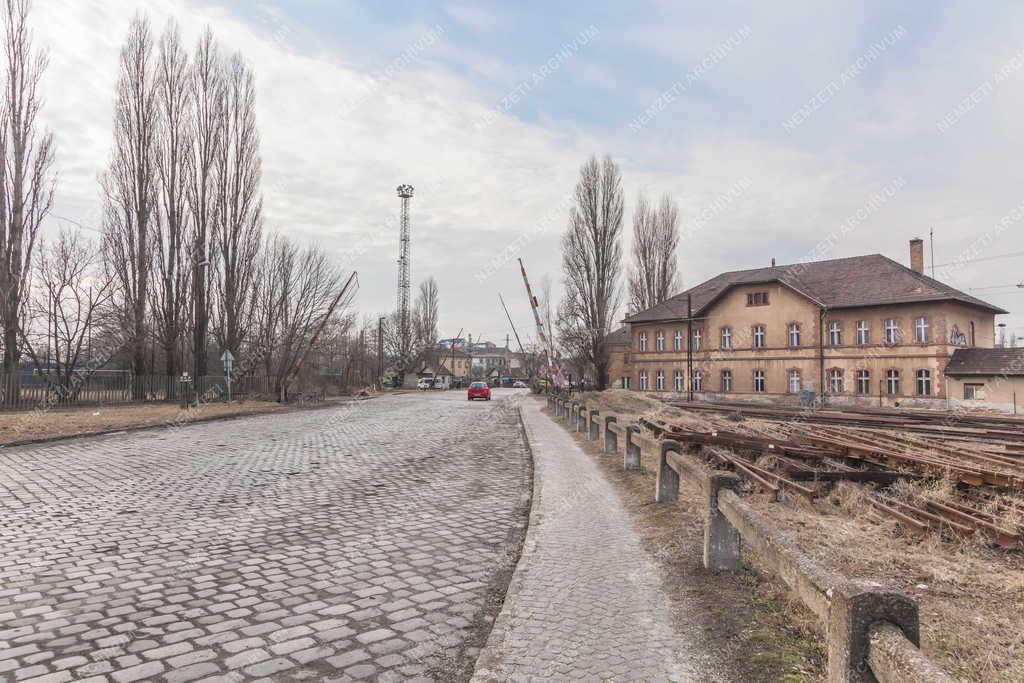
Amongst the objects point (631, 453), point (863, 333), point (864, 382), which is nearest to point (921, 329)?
point (863, 333)

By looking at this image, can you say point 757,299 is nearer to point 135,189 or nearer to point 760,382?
point 760,382

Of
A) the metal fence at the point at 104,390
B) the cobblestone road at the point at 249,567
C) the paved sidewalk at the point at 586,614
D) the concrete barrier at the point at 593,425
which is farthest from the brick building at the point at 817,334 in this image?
the paved sidewalk at the point at 586,614

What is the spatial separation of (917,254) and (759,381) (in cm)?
1285

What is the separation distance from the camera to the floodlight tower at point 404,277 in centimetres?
7194

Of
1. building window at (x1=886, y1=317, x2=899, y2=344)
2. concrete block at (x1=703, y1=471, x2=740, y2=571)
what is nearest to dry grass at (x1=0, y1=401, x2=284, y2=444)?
concrete block at (x1=703, y1=471, x2=740, y2=571)

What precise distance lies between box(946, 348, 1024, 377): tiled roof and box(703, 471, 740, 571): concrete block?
3259 cm

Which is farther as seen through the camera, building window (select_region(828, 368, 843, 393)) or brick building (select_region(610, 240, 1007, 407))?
building window (select_region(828, 368, 843, 393))

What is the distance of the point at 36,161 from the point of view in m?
24.4

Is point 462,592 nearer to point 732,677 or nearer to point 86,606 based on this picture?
point 732,677

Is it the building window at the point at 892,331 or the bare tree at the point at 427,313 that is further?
the bare tree at the point at 427,313

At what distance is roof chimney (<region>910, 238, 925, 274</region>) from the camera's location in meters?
40.0

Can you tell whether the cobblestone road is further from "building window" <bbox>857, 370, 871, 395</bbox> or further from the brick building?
"building window" <bbox>857, 370, 871, 395</bbox>

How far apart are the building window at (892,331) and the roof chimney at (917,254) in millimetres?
7602

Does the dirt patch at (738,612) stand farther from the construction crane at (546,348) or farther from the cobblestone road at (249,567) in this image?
the construction crane at (546,348)
